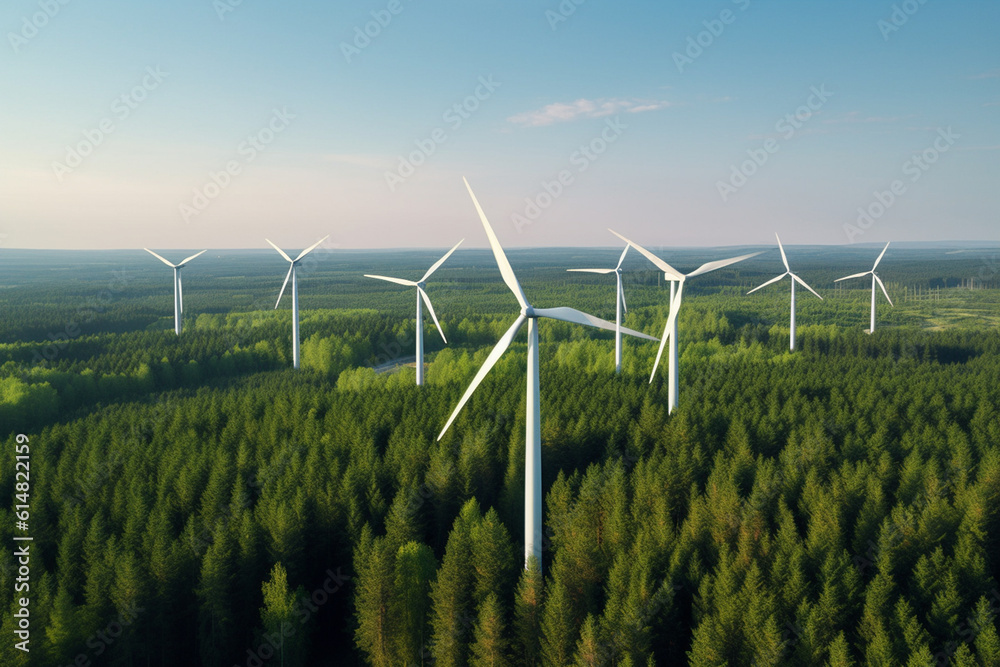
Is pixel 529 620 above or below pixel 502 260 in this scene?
below

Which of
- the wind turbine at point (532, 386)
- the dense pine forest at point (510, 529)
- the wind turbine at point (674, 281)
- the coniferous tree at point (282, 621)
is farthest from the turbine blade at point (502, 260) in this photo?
the wind turbine at point (674, 281)

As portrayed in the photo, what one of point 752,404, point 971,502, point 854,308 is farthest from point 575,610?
point 854,308

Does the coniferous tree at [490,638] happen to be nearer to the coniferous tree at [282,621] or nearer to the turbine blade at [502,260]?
the coniferous tree at [282,621]

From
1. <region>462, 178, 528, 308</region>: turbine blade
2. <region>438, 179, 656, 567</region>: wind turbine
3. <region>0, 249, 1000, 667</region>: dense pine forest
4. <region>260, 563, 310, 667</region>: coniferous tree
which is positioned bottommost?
<region>260, 563, 310, 667</region>: coniferous tree

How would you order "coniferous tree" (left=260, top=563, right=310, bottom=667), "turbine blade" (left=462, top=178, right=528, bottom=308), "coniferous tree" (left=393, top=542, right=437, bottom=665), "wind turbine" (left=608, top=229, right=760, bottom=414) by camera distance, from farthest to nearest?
"wind turbine" (left=608, top=229, right=760, bottom=414)
"coniferous tree" (left=393, top=542, right=437, bottom=665)
"coniferous tree" (left=260, top=563, right=310, bottom=667)
"turbine blade" (left=462, top=178, right=528, bottom=308)

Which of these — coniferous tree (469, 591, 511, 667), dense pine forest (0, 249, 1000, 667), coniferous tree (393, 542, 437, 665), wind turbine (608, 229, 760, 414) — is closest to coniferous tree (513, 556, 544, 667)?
dense pine forest (0, 249, 1000, 667)

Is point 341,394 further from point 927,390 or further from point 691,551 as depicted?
point 927,390

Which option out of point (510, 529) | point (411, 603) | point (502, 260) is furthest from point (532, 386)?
point (510, 529)

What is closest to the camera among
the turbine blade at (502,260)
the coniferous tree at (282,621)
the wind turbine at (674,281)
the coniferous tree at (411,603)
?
the turbine blade at (502,260)

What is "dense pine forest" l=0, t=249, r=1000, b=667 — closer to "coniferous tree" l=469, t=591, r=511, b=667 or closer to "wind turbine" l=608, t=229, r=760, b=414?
"coniferous tree" l=469, t=591, r=511, b=667

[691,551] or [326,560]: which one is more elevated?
[691,551]

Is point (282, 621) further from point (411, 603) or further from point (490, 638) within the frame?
point (490, 638)
